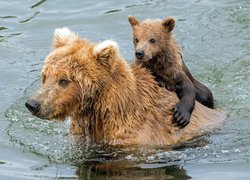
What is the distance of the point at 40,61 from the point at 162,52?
3314 millimetres

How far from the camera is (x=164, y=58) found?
10812mm

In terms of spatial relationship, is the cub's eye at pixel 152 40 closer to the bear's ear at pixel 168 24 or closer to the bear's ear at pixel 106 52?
the bear's ear at pixel 168 24

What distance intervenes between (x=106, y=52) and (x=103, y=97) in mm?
559

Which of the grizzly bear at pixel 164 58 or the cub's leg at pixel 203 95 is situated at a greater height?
the grizzly bear at pixel 164 58

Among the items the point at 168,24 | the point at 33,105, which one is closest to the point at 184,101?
the point at 168,24

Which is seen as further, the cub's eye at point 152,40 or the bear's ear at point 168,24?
the bear's ear at point 168,24

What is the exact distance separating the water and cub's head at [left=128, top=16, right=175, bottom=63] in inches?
53.7

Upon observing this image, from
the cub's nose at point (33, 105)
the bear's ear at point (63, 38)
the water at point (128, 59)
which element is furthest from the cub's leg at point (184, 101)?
the cub's nose at point (33, 105)

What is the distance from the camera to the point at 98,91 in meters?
9.23

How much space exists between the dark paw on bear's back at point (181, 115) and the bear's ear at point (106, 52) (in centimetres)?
120

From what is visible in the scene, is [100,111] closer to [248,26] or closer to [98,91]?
[98,91]

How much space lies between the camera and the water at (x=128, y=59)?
31.7 ft

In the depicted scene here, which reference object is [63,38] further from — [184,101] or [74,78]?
[184,101]

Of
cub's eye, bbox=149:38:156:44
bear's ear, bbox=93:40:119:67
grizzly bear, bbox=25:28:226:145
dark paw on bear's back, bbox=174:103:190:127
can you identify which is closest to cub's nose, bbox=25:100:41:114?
grizzly bear, bbox=25:28:226:145
